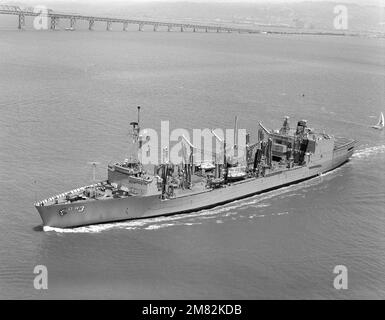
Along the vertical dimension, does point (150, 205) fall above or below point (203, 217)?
above

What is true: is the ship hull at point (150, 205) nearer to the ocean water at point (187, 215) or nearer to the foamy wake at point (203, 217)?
the foamy wake at point (203, 217)

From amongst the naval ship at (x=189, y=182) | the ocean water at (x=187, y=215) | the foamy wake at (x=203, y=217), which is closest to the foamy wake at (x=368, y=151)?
the ocean water at (x=187, y=215)

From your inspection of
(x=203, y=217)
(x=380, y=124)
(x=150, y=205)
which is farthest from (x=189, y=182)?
(x=380, y=124)

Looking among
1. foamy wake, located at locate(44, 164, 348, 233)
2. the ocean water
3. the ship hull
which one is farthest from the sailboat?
foamy wake, located at locate(44, 164, 348, 233)

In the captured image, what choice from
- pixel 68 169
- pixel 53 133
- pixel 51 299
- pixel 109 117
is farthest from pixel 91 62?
pixel 51 299

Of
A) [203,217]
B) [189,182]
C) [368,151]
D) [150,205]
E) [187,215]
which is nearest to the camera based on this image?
[150,205]

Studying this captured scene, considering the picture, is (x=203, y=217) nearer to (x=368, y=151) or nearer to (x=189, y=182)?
(x=189, y=182)
